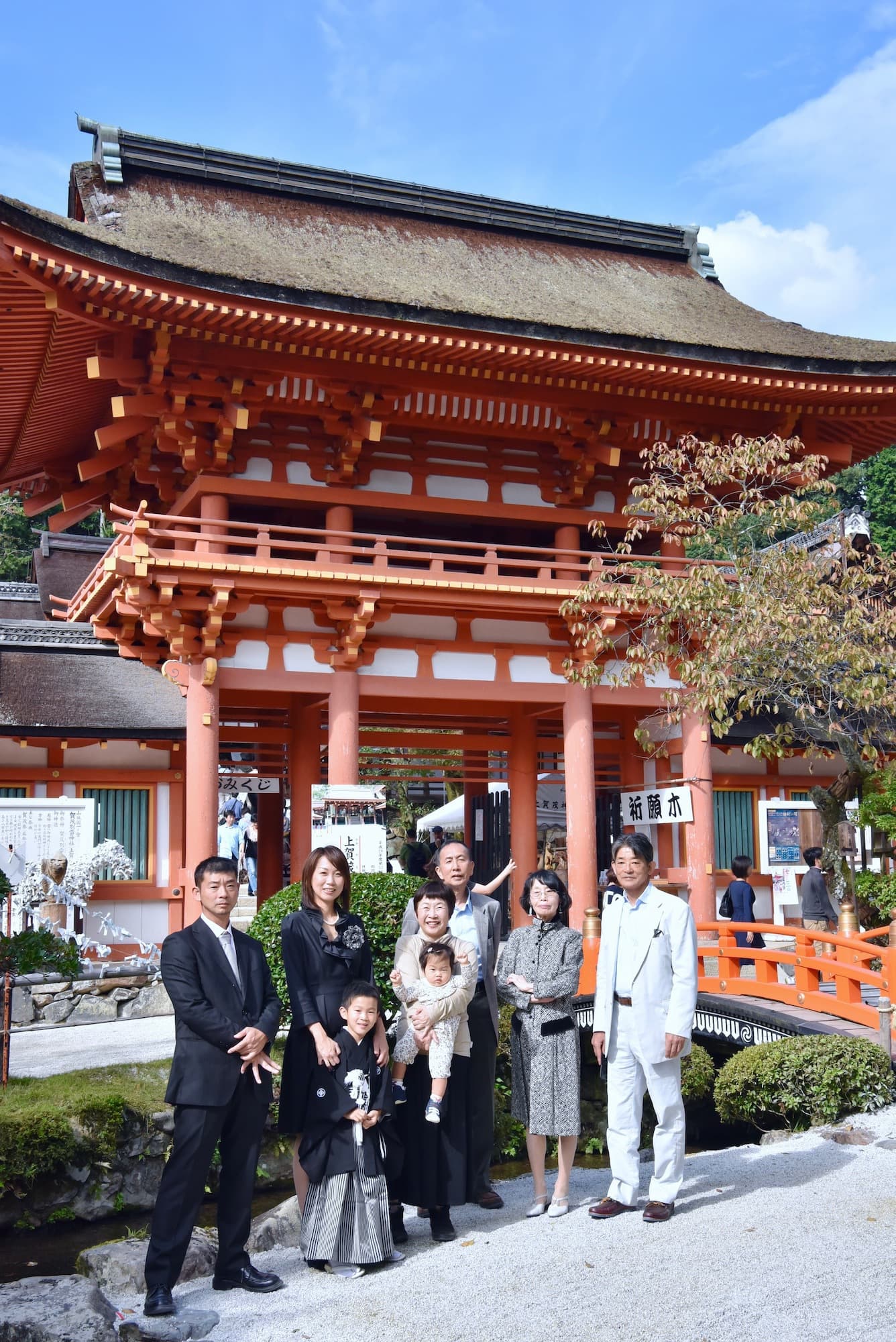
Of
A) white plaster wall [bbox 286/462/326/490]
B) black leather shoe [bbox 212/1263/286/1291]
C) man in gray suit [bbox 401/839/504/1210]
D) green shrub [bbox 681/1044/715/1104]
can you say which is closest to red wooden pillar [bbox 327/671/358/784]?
white plaster wall [bbox 286/462/326/490]

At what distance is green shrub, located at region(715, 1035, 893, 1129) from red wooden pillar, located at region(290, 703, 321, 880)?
7.88 meters

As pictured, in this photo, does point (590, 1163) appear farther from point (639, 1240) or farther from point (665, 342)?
point (665, 342)

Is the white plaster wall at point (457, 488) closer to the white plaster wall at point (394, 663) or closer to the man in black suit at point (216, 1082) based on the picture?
the white plaster wall at point (394, 663)

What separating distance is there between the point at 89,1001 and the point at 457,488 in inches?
287

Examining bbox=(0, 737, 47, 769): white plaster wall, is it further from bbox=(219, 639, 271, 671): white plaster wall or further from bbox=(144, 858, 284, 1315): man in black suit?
bbox=(144, 858, 284, 1315): man in black suit

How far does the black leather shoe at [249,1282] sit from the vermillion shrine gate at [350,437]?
7.25m

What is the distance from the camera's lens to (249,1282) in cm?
517

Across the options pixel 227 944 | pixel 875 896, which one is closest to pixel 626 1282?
pixel 227 944

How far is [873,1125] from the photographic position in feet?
25.0

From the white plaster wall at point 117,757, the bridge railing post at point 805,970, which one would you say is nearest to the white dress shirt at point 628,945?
the bridge railing post at point 805,970

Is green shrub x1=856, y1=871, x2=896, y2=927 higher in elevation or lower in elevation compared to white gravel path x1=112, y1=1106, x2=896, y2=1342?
higher

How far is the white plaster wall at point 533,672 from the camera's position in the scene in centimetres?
1444

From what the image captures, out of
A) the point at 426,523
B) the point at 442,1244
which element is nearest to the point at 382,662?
the point at 426,523

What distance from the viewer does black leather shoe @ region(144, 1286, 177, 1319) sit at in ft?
15.9
